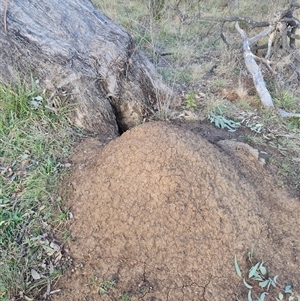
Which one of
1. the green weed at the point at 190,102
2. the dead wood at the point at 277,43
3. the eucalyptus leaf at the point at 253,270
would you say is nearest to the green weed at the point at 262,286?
the eucalyptus leaf at the point at 253,270

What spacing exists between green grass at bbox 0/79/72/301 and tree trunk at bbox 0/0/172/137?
18 centimetres

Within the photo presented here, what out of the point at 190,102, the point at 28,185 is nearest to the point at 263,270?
the point at 28,185

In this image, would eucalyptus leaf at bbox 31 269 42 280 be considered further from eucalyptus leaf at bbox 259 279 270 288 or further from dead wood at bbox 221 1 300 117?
dead wood at bbox 221 1 300 117

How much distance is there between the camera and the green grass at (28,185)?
181 centimetres

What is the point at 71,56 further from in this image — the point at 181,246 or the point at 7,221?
the point at 181,246

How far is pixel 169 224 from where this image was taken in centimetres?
185

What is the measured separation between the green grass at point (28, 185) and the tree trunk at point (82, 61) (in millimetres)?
180

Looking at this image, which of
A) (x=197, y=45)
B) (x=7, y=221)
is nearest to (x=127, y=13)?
(x=197, y=45)

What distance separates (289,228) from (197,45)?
3.75m

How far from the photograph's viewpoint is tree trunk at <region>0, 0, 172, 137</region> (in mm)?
2617

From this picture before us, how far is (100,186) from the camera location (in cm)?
203

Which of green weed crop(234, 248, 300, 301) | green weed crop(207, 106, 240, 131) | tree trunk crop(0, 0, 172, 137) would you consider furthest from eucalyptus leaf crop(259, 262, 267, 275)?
tree trunk crop(0, 0, 172, 137)

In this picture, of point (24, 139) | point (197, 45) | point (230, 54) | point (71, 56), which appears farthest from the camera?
point (197, 45)

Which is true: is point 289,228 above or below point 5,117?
below
